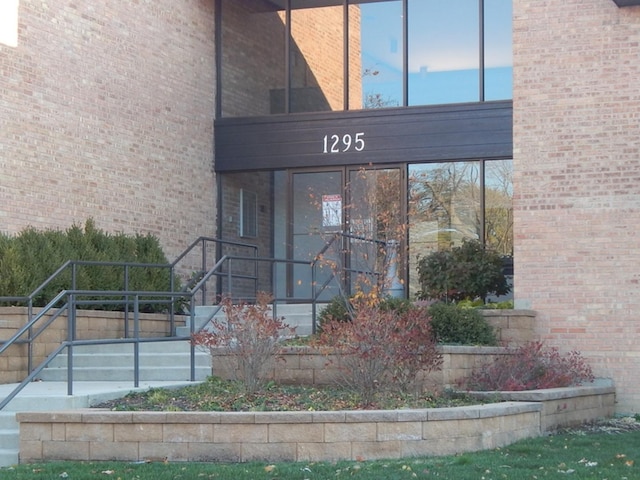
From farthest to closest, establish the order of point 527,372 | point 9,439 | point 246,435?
point 527,372
point 9,439
point 246,435

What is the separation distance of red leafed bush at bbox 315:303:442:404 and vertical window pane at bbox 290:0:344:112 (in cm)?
879

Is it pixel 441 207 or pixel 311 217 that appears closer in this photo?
pixel 441 207

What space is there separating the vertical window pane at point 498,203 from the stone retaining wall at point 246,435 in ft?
27.4

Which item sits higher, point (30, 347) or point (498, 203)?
point (498, 203)

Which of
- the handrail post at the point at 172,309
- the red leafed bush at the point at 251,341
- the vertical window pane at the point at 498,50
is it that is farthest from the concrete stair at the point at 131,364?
the vertical window pane at the point at 498,50

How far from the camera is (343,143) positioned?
19.3 m


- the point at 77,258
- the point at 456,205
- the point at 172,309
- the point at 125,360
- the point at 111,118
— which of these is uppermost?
the point at 111,118

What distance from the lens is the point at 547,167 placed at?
14.9 m

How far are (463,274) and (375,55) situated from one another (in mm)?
5132

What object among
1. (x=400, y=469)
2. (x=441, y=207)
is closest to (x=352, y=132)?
(x=441, y=207)

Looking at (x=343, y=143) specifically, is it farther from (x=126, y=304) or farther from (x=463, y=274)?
(x=126, y=304)

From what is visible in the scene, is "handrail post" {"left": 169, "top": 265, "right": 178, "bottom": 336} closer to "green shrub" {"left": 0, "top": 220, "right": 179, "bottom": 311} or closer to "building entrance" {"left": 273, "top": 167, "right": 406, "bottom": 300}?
"green shrub" {"left": 0, "top": 220, "right": 179, "bottom": 311}

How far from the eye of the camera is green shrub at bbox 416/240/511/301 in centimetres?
1628

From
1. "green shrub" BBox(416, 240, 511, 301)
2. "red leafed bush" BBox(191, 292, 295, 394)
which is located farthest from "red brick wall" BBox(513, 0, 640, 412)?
"red leafed bush" BBox(191, 292, 295, 394)
